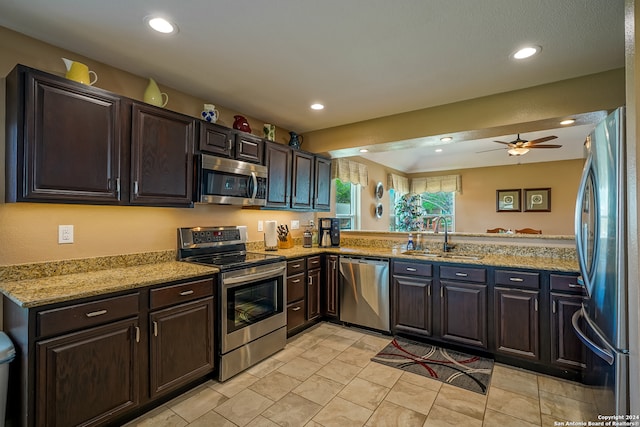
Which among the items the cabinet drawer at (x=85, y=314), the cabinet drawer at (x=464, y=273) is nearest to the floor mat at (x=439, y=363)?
the cabinet drawer at (x=464, y=273)

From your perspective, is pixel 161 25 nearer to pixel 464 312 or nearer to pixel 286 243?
pixel 286 243

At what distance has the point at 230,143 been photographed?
9.41ft

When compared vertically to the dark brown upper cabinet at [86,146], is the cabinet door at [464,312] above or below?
below

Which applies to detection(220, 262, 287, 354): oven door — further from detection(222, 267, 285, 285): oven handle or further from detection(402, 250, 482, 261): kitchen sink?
detection(402, 250, 482, 261): kitchen sink

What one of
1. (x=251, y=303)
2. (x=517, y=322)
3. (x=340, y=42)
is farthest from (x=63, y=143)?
(x=517, y=322)

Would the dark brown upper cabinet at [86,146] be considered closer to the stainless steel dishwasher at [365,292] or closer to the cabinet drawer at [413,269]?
the stainless steel dishwasher at [365,292]

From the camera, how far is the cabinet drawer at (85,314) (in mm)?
1530

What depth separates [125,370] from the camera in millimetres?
1838

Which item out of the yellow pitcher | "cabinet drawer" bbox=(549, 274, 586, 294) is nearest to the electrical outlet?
the yellow pitcher

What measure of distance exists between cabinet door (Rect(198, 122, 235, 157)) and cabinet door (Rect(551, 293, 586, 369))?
3.09 m

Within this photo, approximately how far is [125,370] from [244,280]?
0.97m

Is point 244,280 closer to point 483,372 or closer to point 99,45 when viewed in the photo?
point 99,45

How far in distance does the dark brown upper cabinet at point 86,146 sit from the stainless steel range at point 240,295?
579mm

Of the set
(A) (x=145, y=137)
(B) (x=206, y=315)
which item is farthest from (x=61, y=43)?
(B) (x=206, y=315)
